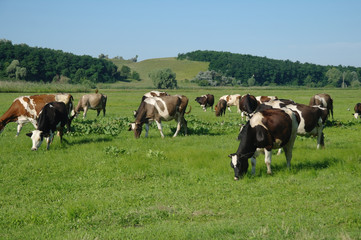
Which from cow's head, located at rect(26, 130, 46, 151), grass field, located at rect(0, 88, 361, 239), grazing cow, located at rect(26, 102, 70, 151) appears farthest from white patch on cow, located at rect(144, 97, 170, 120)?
cow's head, located at rect(26, 130, 46, 151)

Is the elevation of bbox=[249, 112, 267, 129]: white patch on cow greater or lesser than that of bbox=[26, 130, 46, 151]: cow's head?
greater

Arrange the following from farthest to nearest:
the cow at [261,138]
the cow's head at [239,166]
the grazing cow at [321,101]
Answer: the grazing cow at [321,101] < the cow at [261,138] < the cow's head at [239,166]

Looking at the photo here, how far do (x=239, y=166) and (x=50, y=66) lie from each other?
140946mm

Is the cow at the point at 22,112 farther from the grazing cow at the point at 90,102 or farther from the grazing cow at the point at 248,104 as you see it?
the grazing cow at the point at 248,104

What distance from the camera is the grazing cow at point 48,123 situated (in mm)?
14883

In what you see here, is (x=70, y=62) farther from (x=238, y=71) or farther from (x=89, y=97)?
(x=89, y=97)

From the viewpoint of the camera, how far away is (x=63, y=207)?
838 centimetres

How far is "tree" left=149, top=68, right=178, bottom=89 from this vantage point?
362 ft

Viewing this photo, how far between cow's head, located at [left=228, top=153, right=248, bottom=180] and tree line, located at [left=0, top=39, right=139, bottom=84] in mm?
122370

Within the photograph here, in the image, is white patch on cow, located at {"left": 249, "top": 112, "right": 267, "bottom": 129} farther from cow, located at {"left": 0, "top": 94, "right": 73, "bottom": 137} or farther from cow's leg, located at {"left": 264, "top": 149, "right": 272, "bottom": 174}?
cow, located at {"left": 0, "top": 94, "right": 73, "bottom": 137}

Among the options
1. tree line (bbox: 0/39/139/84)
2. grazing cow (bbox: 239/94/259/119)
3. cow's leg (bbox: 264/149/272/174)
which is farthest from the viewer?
tree line (bbox: 0/39/139/84)

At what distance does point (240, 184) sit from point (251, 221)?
116 inches

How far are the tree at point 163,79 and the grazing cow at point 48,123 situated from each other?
9430cm

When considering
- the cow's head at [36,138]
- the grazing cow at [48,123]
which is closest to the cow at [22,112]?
the grazing cow at [48,123]
